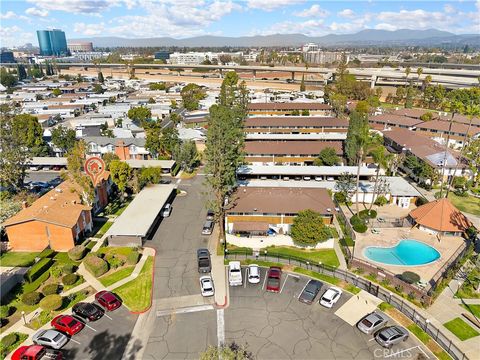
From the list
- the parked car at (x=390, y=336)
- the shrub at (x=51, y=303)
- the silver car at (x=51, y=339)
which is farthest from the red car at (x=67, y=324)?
the parked car at (x=390, y=336)

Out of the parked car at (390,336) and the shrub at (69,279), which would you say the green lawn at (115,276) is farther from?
the parked car at (390,336)

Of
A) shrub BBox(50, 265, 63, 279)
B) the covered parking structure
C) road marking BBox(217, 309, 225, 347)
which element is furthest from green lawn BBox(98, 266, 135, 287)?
road marking BBox(217, 309, 225, 347)

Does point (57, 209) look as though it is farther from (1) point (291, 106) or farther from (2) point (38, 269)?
(1) point (291, 106)

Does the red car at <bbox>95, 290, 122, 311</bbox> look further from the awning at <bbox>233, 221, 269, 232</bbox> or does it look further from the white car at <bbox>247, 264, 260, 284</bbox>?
the awning at <bbox>233, 221, 269, 232</bbox>

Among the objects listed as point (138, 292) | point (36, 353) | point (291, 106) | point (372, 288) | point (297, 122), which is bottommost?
point (138, 292)

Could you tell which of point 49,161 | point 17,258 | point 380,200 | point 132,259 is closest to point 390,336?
point 132,259
